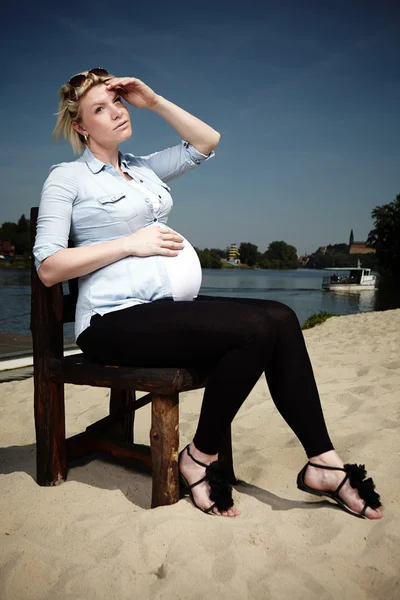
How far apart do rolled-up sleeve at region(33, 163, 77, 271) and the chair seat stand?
467 millimetres

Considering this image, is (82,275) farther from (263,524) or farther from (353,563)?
(353,563)

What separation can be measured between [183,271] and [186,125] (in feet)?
2.69

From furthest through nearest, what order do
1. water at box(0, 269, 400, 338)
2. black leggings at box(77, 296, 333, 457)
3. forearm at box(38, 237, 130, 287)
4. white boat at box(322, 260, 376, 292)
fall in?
white boat at box(322, 260, 376, 292), water at box(0, 269, 400, 338), forearm at box(38, 237, 130, 287), black leggings at box(77, 296, 333, 457)

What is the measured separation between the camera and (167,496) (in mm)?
2059

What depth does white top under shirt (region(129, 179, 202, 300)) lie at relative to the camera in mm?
2184

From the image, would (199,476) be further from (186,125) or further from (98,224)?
(186,125)

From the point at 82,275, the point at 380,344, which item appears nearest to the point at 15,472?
the point at 82,275

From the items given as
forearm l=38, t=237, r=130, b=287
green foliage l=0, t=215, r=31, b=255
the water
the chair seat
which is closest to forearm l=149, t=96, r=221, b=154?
forearm l=38, t=237, r=130, b=287

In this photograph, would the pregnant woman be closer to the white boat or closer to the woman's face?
the woman's face

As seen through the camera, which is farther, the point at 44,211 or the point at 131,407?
the point at 131,407

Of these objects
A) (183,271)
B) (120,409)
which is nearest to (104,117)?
(183,271)

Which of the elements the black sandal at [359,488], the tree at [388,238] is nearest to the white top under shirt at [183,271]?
the black sandal at [359,488]

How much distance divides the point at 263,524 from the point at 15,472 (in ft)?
4.54

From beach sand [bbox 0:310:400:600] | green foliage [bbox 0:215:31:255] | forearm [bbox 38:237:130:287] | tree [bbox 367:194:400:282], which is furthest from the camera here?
green foliage [bbox 0:215:31:255]
